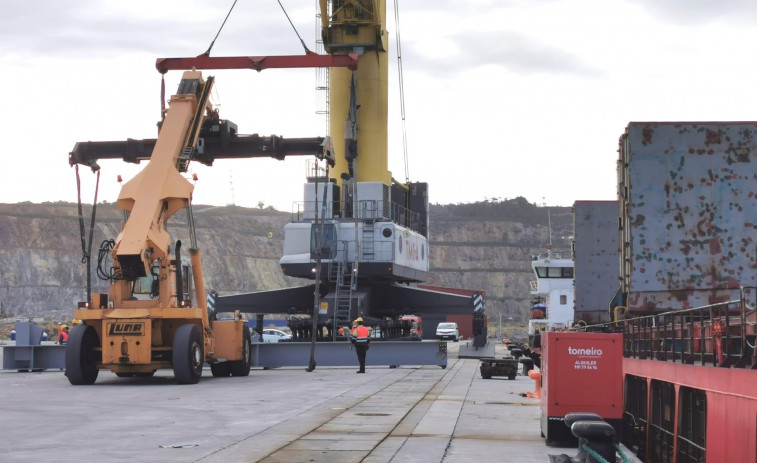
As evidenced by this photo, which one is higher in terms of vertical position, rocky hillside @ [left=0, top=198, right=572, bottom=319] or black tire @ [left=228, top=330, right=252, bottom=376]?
rocky hillside @ [left=0, top=198, right=572, bottom=319]

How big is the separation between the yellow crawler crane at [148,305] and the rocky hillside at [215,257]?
9869cm

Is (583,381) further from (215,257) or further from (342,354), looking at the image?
(215,257)

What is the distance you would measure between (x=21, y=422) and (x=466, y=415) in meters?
7.06

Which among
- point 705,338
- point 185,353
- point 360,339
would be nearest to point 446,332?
point 360,339

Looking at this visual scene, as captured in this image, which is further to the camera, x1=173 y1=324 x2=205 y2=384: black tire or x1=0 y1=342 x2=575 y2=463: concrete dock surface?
x1=173 y1=324 x2=205 y2=384: black tire

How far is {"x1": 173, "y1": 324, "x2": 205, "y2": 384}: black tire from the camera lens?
24688 mm

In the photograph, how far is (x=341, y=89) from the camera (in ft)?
141

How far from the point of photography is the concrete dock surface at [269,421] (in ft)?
42.0

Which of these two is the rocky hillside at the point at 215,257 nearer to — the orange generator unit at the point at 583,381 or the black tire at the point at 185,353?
the black tire at the point at 185,353

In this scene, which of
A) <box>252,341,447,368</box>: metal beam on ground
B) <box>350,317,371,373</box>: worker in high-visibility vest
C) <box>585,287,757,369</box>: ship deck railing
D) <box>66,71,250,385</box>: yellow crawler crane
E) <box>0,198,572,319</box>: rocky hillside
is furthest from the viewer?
<box>0,198,572,319</box>: rocky hillside

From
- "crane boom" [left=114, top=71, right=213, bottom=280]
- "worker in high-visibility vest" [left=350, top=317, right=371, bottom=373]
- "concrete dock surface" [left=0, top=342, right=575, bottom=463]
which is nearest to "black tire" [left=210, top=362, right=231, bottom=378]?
"concrete dock surface" [left=0, top=342, right=575, bottom=463]

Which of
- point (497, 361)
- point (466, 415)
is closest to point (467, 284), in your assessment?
point (497, 361)

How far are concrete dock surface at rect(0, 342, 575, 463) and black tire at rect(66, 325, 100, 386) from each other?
48 centimetres

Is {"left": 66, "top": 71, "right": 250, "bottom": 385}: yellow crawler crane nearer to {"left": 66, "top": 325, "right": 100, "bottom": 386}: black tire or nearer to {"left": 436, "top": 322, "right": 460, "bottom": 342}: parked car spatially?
{"left": 66, "top": 325, "right": 100, "bottom": 386}: black tire
